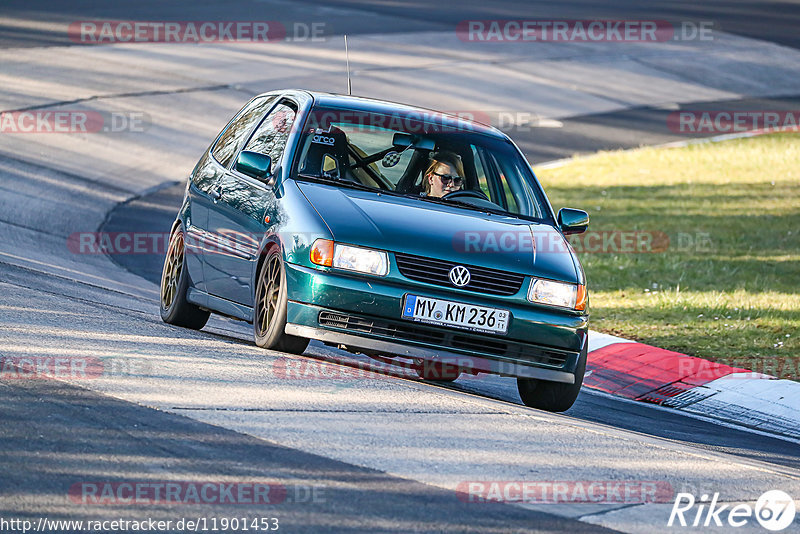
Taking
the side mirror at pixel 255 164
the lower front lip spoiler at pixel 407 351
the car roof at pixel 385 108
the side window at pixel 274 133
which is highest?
the car roof at pixel 385 108

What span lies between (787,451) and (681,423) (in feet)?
2.75

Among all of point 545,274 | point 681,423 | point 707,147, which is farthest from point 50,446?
point 707,147

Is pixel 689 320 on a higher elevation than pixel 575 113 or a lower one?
lower

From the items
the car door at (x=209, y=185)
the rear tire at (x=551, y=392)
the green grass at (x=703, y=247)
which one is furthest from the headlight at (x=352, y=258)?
the green grass at (x=703, y=247)

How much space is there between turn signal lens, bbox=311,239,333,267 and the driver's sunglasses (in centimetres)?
151

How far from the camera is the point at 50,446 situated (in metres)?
5.67

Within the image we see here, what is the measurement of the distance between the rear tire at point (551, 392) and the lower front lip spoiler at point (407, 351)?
1.43 ft

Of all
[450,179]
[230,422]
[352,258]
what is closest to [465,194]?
[450,179]

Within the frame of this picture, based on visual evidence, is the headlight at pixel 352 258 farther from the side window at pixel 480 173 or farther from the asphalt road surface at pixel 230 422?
the side window at pixel 480 173

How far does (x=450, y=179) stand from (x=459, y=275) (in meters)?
1.40

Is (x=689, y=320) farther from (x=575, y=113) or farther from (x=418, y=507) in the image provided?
(x=575, y=113)

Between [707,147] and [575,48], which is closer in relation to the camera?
[707,147]

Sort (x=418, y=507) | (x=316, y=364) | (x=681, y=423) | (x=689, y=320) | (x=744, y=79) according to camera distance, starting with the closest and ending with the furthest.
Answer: (x=418, y=507) < (x=316, y=364) < (x=681, y=423) < (x=689, y=320) < (x=744, y=79)

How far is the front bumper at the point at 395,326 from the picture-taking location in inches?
299
